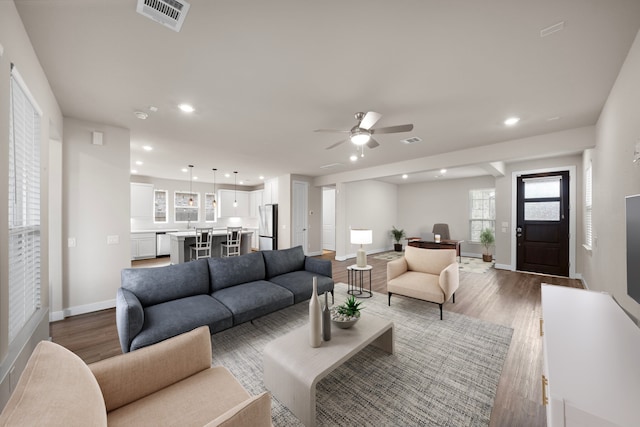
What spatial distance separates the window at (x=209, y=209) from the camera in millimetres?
9227

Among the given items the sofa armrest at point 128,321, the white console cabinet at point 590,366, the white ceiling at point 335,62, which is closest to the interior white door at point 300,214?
the white ceiling at point 335,62

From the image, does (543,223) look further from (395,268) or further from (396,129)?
(396,129)

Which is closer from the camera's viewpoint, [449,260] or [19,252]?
[19,252]

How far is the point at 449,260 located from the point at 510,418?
2.23m

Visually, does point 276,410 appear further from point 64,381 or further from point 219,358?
point 64,381

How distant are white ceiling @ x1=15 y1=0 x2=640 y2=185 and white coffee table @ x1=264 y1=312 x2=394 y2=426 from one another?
2343 mm

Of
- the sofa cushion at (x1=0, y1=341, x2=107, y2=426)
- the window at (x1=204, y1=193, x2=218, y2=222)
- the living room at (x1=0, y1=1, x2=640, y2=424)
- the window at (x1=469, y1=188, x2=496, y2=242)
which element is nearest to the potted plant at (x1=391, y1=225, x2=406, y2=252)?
the window at (x1=469, y1=188, x2=496, y2=242)

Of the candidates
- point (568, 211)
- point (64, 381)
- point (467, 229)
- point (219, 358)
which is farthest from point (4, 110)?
point (467, 229)

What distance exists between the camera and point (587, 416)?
91 centimetres

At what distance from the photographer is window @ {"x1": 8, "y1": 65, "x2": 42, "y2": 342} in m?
1.70

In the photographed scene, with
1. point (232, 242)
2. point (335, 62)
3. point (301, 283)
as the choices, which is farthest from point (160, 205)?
point (335, 62)

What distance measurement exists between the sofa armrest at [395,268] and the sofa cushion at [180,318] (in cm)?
230

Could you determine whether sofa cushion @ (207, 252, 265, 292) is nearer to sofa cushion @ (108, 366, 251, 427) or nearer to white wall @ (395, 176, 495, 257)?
A: sofa cushion @ (108, 366, 251, 427)

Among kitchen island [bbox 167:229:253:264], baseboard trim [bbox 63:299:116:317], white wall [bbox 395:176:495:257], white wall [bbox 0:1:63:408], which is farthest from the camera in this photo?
white wall [bbox 395:176:495:257]
